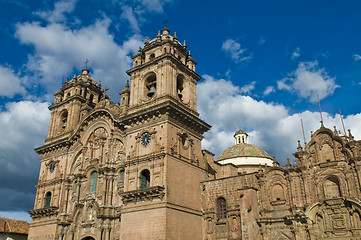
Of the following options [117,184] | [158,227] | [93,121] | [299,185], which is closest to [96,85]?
[93,121]

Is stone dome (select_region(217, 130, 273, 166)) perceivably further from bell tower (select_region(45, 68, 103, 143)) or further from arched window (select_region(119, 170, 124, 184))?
bell tower (select_region(45, 68, 103, 143))

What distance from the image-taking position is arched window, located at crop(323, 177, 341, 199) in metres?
26.1

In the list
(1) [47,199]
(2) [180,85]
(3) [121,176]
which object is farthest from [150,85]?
(1) [47,199]

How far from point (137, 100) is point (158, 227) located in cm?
1218

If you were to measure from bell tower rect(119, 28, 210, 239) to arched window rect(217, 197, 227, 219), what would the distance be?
5.27 feet

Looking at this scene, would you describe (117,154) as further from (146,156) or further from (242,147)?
(242,147)

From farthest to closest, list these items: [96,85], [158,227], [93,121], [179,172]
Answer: [96,85] < [93,121] < [179,172] < [158,227]

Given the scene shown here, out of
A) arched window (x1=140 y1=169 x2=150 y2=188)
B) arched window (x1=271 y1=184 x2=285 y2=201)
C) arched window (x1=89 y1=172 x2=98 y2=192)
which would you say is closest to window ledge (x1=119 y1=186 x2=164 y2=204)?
arched window (x1=140 y1=169 x2=150 y2=188)

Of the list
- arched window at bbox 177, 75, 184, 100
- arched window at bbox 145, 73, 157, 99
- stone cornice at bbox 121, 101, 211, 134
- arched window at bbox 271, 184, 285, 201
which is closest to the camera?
arched window at bbox 271, 184, 285, 201

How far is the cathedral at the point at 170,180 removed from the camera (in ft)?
85.6

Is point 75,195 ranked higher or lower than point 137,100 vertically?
lower

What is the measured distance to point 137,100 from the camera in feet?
108

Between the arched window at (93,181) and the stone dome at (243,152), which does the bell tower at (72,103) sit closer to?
the arched window at (93,181)

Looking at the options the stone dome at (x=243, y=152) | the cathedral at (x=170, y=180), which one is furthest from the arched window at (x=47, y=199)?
the stone dome at (x=243, y=152)
